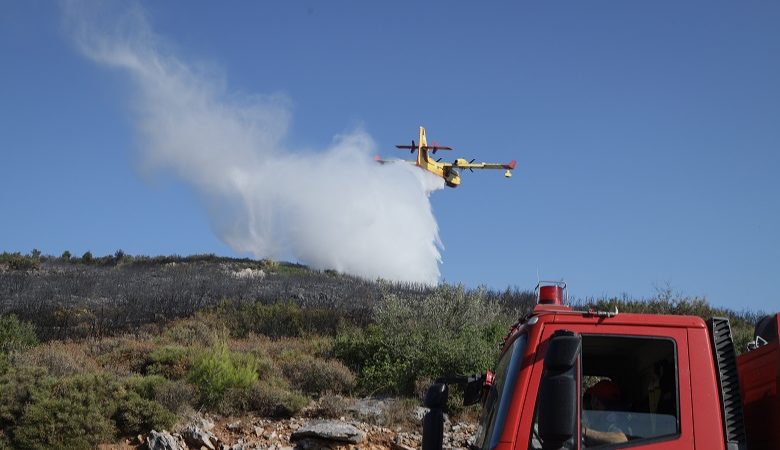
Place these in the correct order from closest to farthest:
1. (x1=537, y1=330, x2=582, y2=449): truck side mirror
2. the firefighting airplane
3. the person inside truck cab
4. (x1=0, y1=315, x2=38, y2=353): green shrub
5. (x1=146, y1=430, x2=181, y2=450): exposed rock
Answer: (x1=537, y1=330, x2=582, y2=449): truck side mirror → the person inside truck cab → (x1=146, y1=430, x2=181, y2=450): exposed rock → (x1=0, y1=315, x2=38, y2=353): green shrub → the firefighting airplane

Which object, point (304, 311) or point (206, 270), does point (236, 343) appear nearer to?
point (304, 311)

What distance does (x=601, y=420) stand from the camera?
180 inches

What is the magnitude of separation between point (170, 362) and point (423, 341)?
507 cm

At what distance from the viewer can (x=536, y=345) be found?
4.63 m

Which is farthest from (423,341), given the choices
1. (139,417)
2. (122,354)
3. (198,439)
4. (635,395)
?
(635,395)

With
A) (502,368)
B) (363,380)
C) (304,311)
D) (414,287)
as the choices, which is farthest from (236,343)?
(502,368)

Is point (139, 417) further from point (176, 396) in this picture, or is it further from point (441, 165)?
point (441, 165)

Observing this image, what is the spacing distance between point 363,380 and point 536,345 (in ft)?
40.8

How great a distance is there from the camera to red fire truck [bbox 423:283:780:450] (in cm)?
429

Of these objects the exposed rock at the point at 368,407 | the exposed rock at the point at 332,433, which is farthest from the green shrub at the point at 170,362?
the exposed rock at the point at 332,433

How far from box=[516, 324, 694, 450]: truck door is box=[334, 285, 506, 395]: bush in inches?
443

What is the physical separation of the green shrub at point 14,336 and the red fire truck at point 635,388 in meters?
16.6

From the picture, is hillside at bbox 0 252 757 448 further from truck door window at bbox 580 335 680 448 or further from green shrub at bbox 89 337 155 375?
truck door window at bbox 580 335 680 448

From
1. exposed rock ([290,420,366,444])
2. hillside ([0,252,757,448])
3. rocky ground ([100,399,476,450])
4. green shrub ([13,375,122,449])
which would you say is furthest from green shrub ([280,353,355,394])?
green shrub ([13,375,122,449])
